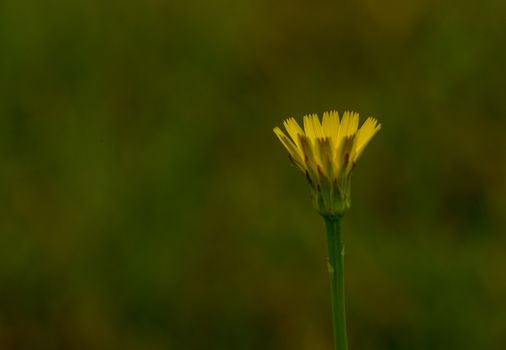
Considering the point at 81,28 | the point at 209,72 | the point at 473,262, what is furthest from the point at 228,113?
the point at 473,262

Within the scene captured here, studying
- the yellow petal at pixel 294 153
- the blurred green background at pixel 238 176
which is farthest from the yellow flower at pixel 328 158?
the blurred green background at pixel 238 176

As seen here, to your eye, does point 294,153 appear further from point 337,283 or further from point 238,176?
point 238,176

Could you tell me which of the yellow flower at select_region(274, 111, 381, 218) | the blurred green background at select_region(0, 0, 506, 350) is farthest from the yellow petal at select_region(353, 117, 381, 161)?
the blurred green background at select_region(0, 0, 506, 350)

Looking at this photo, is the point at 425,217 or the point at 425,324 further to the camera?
the point at 425,217

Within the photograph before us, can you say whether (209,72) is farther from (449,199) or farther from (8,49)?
(449,199)

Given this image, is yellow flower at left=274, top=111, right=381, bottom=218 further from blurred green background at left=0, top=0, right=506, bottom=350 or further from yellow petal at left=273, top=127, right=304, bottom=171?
blurred green background at left=0, top=0, right=506, bottom=350

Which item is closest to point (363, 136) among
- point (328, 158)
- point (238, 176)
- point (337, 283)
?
point (328, 158)

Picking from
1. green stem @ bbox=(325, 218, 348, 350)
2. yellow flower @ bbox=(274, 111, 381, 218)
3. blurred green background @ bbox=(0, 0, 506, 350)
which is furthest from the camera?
blurred green background @ bbox=(0, 0, 506, 350)
